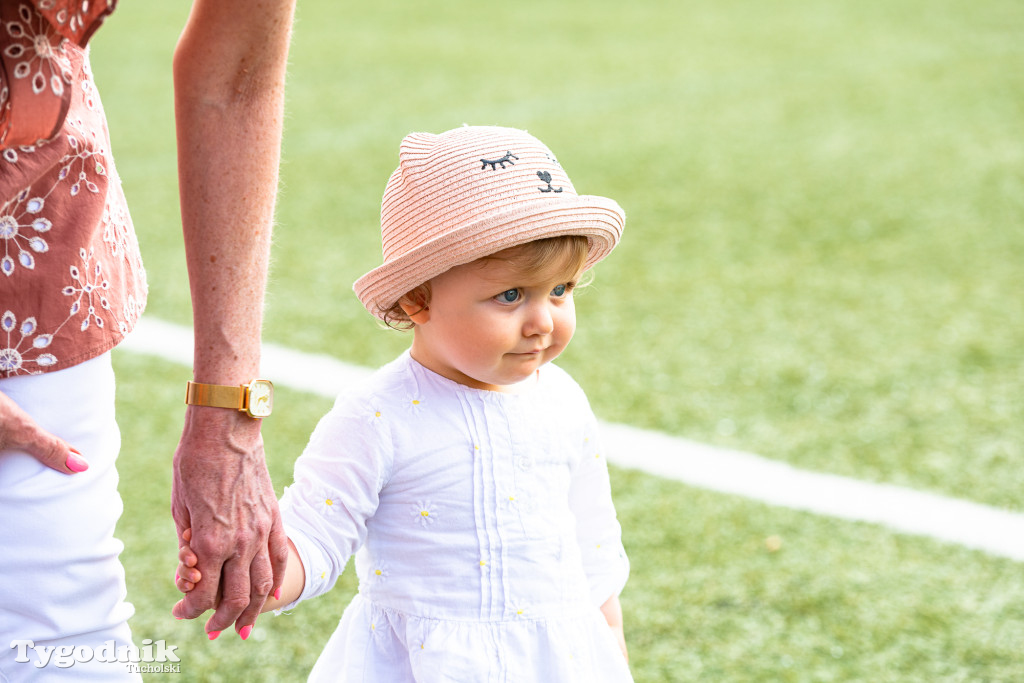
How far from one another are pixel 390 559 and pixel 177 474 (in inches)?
12.8

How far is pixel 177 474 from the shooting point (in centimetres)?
155

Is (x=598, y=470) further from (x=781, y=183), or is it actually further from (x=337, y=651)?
(x=781, y=183)

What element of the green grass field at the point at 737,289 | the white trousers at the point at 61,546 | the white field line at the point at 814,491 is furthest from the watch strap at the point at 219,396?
the white field line at the point at 814,491

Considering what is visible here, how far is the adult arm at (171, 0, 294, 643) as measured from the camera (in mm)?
1522

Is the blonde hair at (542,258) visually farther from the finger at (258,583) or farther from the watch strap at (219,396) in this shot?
the finger at (258,583)

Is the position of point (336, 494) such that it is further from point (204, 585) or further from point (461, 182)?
point (461, 182)

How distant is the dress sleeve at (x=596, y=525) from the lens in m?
A: 1.86

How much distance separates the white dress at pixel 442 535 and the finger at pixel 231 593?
106mm

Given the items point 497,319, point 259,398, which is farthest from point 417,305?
point 259,398

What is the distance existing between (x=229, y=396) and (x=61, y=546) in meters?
0.26

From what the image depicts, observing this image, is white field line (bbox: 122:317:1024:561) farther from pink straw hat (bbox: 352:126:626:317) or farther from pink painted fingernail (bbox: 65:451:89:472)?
pink painted fingernail (bbox: 65:451:89:472)

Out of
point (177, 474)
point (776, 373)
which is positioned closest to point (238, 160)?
point (177, 474)

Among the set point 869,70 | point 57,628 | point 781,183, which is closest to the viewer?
point 57,628

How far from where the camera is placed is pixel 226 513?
5.00 feet
